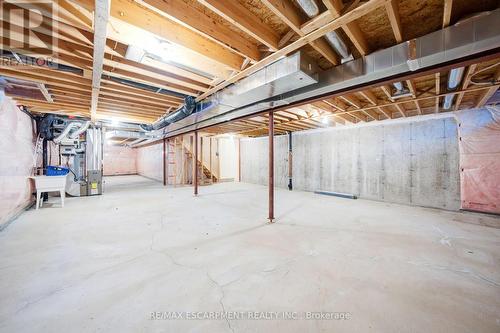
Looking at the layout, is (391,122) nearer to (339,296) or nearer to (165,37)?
(339,296)

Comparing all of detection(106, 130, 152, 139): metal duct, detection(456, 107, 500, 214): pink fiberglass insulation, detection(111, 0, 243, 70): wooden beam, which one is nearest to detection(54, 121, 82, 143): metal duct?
detection(106, 130, 152, 139): metal duct

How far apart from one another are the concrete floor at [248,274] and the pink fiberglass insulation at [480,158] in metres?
0.66

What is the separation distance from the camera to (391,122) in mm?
5223

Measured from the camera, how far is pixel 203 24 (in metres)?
1.78

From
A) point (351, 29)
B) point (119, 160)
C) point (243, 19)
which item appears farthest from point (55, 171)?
point (119, 160)

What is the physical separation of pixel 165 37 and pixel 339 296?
281 centimetres

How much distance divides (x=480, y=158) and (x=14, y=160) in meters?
9.35

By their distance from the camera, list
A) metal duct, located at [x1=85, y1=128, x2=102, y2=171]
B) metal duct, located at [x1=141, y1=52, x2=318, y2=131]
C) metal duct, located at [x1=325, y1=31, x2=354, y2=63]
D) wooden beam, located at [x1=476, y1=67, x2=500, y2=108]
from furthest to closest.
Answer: metal duct, located at [x1=85, y1=128, x2=102, y2=171]
wooden beam, located at [x1=476, y1=67, x2=500, y2=108]
metal duct, located at [x1=141, y1=52, x2=318, y2=131]
metal duct, located at [x1=325, y1=31, x2=354, y2=63]

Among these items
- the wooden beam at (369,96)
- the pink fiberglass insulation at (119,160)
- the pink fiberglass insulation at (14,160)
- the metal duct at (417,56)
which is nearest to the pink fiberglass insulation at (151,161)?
the pink fiberglass insulation at (119,160)

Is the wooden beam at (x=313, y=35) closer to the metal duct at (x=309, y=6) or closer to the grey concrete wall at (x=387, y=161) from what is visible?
the metal duct at (x=309, y=6)

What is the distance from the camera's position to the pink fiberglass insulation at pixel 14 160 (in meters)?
3.24

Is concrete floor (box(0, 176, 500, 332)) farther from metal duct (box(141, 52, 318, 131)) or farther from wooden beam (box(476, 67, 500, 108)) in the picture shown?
wooden beam (box(476, 67, 500, 108))

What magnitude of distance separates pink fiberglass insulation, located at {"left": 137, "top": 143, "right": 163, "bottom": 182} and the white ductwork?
941 cm

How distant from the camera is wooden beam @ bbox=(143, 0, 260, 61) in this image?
5.09ft
